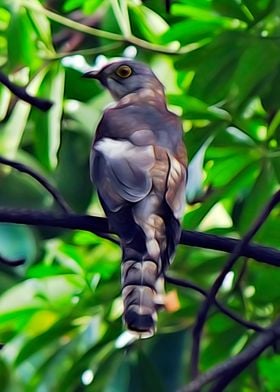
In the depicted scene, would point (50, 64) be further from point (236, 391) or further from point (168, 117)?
point (236, 391)

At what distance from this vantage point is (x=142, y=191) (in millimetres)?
1924

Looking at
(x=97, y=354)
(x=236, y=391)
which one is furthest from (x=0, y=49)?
(x=236, y=391)

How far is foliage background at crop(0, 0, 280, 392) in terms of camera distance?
7.73 feet

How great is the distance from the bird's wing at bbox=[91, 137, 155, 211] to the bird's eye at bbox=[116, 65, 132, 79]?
41 centimetres

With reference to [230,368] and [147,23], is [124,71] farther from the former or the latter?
[230,368]

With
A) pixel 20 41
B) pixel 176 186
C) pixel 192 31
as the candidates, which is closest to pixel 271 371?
pixel 176 186

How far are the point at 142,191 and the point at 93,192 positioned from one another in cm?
85

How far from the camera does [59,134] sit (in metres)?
2.64

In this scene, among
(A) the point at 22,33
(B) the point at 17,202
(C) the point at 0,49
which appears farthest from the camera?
(C) the point at 0,49

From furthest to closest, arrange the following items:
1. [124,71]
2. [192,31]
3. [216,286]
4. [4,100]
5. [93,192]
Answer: [93,192] < [4,100] < [124,71] < [192,31] < [216,286]

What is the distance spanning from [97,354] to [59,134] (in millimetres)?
424

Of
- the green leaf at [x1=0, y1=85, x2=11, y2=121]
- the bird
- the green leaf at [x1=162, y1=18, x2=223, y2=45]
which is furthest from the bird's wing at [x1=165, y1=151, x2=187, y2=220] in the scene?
the green leaf at [x1=0, y1=85, x2=11, y2=121]

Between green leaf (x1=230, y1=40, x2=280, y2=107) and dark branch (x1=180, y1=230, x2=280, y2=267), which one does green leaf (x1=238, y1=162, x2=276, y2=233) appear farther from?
dark branch (x1=180, y1=230, x2=280, y2=267)

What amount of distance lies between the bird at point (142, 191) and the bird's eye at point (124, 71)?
0.14 m
